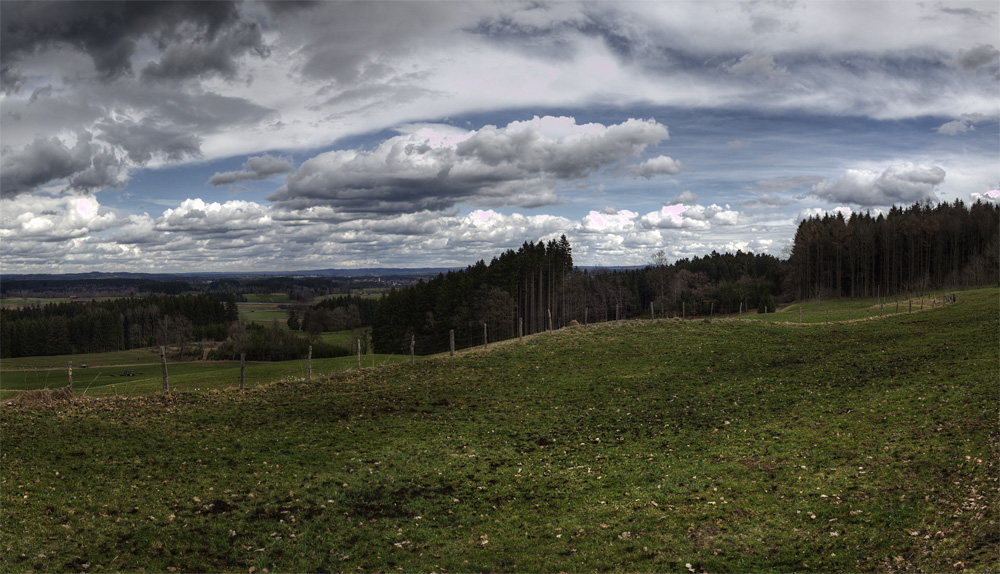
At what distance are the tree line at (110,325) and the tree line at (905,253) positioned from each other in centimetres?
12988

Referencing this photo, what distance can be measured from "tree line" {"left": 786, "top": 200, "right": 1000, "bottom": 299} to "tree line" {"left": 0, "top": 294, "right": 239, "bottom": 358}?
12988 centimetres

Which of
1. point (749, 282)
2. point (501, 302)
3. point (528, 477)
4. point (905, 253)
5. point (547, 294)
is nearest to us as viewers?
point (528, 477)

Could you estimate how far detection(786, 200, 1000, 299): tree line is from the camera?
286 feet

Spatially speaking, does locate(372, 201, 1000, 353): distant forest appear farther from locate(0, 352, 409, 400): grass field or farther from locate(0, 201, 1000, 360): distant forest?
locate(0, 352, 409, 400): grass field

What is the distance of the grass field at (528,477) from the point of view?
393 inches

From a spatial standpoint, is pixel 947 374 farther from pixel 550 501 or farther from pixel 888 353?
pixel 550 501

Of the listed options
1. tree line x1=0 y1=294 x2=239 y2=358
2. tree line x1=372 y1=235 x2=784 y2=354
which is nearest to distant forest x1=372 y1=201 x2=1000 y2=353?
tree line x1=372 y1=235 x2=784 y2=354

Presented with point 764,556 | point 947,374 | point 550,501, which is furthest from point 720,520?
point 947,374

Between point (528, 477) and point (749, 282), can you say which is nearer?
point (528, 477)

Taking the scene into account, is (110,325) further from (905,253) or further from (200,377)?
(905,253)

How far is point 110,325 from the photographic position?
12088 cm

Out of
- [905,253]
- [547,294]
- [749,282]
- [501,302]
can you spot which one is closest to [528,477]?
[501,302]

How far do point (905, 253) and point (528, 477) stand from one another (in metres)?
106

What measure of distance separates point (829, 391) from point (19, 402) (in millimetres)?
29962
